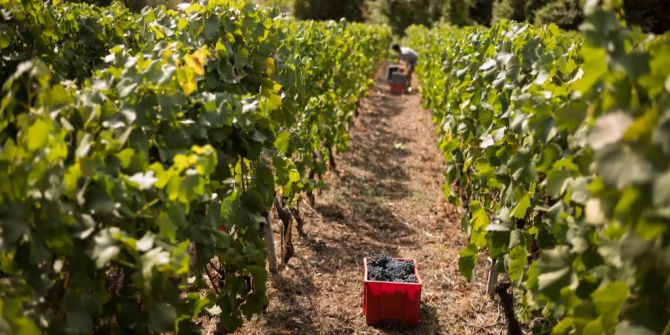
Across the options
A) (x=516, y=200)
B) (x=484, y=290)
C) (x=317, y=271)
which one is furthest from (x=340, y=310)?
(x=516, y=200)

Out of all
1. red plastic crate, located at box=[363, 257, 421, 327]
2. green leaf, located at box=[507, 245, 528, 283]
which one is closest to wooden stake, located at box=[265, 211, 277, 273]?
red plastic crate, located at box=[363, 257, 421, 327]

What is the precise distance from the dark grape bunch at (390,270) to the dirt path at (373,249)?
0.32 m

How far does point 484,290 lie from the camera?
4.49 metres

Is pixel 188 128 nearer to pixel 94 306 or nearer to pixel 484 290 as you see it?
pixel 94 306

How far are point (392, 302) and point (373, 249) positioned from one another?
139cm

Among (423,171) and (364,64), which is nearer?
(423,171)

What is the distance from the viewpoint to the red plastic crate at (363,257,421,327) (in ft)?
12.5

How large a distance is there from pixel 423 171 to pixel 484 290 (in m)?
3.45

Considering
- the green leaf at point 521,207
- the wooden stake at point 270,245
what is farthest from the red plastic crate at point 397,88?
the green leaf at point 521,207

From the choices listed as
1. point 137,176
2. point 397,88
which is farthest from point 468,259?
point 397,88

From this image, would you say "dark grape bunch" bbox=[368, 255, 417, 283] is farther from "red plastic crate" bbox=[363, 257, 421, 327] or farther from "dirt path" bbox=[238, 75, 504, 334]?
"dirt path" bbox=[238, 75, 504, 334]

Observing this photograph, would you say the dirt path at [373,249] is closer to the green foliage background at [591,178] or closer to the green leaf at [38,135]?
the green foliage background at [591,178]

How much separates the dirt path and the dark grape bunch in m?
0.32

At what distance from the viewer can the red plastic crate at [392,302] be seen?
12.5 ft
